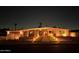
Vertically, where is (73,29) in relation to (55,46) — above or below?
above

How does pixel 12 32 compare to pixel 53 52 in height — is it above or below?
above

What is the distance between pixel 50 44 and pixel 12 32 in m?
0.61

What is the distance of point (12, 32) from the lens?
11.6 feet
